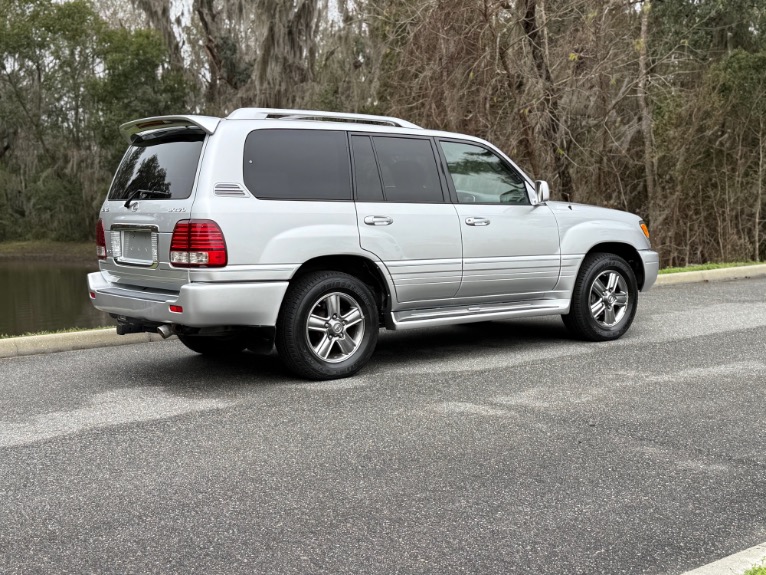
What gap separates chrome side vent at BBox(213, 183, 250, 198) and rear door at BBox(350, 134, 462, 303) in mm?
977

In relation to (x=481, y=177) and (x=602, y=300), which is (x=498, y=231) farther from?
(x=602, y=300)

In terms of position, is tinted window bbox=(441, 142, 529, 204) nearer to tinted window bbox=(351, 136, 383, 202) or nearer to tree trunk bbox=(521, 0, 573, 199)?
tinted window bbox=(351, 136, 383, 202)

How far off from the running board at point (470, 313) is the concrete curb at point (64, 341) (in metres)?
2.88

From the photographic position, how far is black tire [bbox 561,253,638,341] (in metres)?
8.35

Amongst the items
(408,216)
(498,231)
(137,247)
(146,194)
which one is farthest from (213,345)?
(498,231)

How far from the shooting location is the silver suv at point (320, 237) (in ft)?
21.0

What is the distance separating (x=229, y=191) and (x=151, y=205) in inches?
26.6

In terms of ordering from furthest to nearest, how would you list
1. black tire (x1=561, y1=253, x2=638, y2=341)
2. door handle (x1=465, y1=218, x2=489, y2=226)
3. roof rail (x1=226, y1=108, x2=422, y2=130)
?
1. black tire (x1=561, y1=253, x2=638, y2=341)
2. door handle (x1=465, y1=218, x2=489, y2=226)
3. roof rail (x1=226, y1=108, x2=422, y2=130)

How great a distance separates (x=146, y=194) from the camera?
22.5 feet

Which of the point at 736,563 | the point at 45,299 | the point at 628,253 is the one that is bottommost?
the point at 45,299

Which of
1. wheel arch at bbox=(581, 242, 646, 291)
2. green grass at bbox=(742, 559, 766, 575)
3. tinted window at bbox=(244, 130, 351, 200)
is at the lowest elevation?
green grass at bbox=(742, 559, 766, 575)

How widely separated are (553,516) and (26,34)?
49178 millimetres

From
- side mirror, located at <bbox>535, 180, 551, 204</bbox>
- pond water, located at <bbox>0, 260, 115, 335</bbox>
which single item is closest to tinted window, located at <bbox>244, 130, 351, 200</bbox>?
side mirror, located at <bbox>535, 180, 551, 204</bbox>

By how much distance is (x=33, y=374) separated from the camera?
7.28 m
